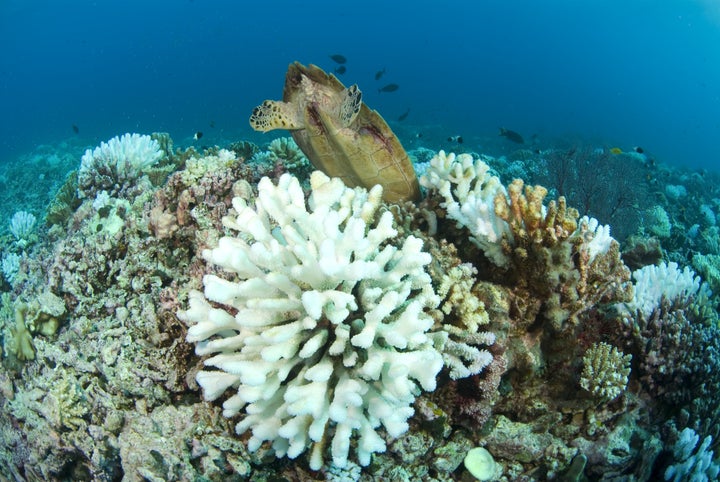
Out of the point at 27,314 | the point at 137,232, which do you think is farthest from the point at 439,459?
the point at 27,314

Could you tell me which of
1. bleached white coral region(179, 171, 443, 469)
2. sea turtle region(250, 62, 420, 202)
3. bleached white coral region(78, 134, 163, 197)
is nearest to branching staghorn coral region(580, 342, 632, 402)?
bleached white coral region(179, 171, 443, 469)

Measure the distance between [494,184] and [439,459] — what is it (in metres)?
2.19

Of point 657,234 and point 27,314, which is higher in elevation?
point 657,234

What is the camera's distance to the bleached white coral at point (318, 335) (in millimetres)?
1794

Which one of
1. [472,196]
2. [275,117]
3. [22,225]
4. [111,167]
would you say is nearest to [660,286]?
[472,196]

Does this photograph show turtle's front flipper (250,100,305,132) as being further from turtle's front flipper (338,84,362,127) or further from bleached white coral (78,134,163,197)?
bleached white coral (78,134,163,197)

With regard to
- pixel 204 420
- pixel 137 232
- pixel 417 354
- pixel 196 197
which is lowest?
pixel 204 420

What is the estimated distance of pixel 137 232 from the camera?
3.46 metres

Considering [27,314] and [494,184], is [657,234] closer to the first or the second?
[494,184]

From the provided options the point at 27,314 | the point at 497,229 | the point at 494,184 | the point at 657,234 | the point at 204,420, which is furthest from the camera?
the point at 657,234

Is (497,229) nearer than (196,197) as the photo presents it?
Yes

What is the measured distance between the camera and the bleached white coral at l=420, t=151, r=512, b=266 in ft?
9.21

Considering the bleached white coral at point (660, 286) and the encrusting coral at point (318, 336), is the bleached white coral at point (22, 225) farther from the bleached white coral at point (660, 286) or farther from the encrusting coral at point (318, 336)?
the bleached white coral at point (660, 286)

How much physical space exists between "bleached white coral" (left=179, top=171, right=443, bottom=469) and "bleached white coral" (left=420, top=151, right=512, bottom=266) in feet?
2.78
